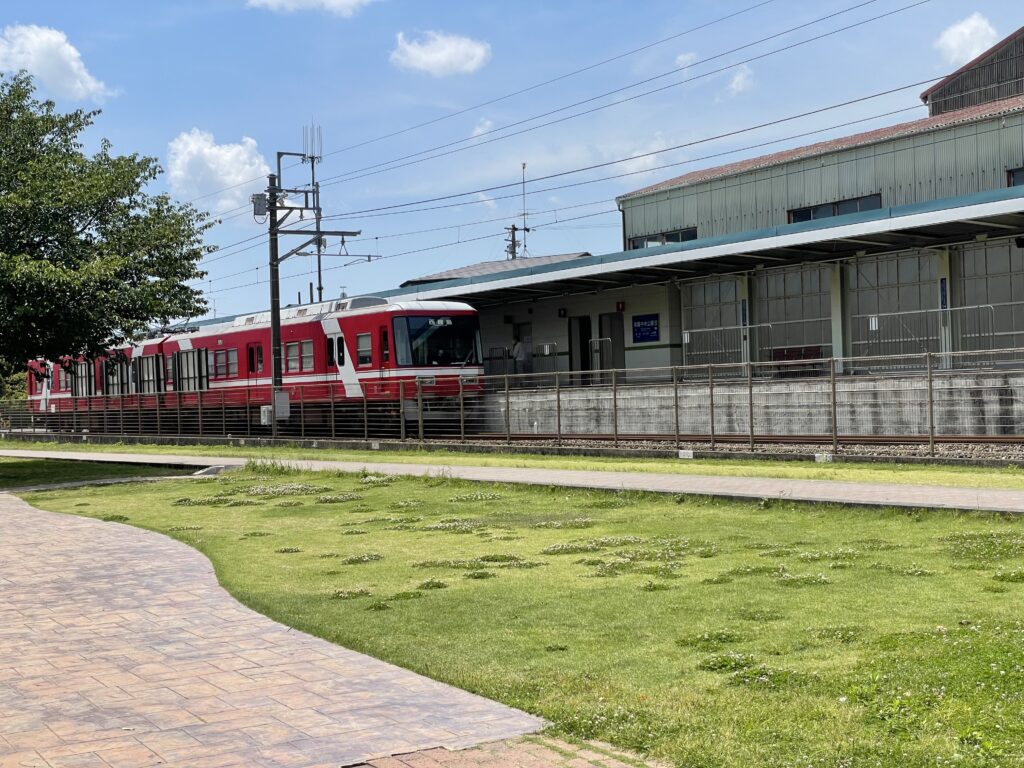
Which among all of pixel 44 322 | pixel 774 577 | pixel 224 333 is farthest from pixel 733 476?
pixel 224 333

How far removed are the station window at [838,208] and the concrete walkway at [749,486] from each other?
15.8m

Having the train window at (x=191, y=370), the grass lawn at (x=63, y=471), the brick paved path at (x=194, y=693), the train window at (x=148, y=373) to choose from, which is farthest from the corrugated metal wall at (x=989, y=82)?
the brick paved path at (x=194, y=693)

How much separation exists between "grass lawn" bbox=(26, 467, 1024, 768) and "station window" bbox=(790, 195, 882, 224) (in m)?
19.9

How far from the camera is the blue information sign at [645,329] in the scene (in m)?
34.0

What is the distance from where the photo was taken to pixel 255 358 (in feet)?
123

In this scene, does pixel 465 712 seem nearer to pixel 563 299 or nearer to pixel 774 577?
pixel 774 577

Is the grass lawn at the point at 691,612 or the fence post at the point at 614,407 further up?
the fence post at the point at 614,407

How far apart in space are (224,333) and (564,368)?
39.0 feet

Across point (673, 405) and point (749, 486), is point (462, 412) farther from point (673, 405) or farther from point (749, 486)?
point (749, 486)

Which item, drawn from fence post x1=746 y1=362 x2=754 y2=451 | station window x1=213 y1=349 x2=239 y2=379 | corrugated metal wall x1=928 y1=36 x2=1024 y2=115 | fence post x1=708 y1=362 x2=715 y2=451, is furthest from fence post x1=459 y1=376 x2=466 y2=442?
corrugated metal wall x1=928 y1=36 x2=1024 y2=115

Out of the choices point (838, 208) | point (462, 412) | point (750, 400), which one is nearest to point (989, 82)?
point (838, 208)

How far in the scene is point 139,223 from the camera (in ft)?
88.5

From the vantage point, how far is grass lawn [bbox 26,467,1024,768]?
508cm

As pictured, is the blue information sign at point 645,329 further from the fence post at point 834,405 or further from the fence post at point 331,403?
the fence post at point 834,405
